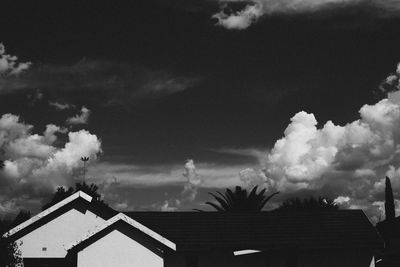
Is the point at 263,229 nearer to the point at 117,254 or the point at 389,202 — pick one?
the point at 117,254

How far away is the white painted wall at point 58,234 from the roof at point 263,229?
238 centimetres

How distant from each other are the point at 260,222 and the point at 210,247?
362cm

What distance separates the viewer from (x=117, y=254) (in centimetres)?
2117

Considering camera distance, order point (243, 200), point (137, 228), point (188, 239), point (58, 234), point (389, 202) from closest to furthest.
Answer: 1. point (137, 228)
2. point (188, 239)
3. point (58, 234)
4. point (243, 200)
5. point (389, 202)

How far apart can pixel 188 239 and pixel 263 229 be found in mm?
3864

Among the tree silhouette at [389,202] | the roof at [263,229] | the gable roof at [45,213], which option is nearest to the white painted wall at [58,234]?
the gable roof at [45,213]

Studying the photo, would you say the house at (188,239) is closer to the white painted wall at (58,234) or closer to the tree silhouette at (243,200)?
the white painted wall at (58,234)

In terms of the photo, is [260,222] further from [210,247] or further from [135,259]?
[135,259]

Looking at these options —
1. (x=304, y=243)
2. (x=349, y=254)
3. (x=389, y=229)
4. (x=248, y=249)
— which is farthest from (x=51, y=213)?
(x=389, y=229)

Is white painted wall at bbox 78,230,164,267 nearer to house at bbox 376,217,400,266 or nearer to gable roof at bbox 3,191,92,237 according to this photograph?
gable roof at bbox 3,191,92,237

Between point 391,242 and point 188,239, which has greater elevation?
point 391,242

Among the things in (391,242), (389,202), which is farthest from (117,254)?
(389,202)

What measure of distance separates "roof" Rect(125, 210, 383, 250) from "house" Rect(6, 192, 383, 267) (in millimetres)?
45

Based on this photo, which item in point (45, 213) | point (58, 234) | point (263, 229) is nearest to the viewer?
point (45, 213)
